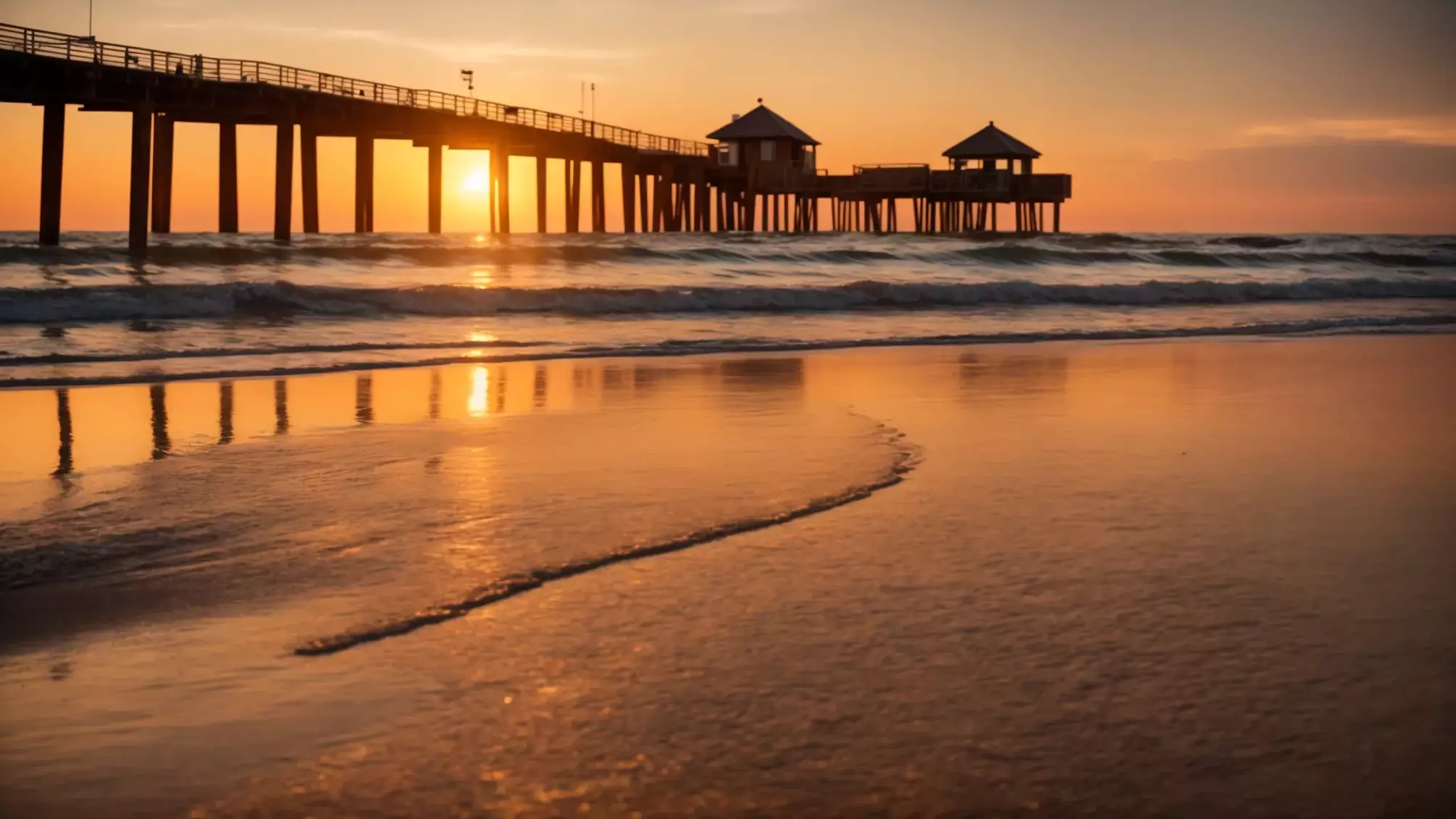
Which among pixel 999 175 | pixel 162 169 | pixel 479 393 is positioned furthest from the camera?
pixel 999 175

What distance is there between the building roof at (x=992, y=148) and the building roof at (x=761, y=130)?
724cm

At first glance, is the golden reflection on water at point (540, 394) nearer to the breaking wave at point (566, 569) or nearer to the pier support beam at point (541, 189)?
the breaking wave at point (566, 569)

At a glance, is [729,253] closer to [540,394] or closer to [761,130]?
[761,130]

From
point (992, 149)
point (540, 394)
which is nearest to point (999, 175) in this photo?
point (992, 149)

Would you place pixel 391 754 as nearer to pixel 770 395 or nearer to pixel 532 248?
pixel 770 395

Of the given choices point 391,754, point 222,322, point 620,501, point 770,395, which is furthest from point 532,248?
point 391,754

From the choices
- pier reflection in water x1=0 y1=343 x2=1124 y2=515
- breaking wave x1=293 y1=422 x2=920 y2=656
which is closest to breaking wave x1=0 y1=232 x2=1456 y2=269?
pier reflection in water x1=0 y1=343 x2=1124 y2=515

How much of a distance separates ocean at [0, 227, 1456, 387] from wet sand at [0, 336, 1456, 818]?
6.32 m

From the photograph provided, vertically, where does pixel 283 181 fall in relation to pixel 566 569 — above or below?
above

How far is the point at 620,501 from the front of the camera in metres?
5.47

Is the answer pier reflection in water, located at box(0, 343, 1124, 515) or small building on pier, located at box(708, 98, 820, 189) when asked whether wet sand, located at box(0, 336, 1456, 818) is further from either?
small building on pier, located at box(708, 98, 820, 189)

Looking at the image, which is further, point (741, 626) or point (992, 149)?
point (992, 149)

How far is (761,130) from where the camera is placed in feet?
192

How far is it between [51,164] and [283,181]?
7719 mm
